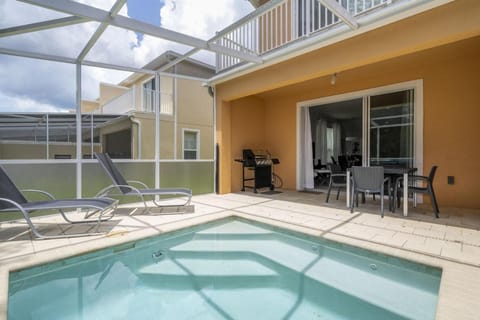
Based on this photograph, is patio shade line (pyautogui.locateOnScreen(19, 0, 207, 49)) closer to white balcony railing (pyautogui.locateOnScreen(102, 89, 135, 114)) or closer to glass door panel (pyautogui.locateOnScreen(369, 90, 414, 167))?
glass door panel (pyautogui.locateOnScreen(369, 90, 414, 167))

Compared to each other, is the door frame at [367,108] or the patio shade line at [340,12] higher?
the patio shade line at [340,12]

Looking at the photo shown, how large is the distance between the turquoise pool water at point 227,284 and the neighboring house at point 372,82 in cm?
302

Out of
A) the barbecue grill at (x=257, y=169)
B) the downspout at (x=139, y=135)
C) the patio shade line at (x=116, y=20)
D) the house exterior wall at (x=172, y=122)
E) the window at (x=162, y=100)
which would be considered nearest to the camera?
the patio shade line at (x=116, y=20)

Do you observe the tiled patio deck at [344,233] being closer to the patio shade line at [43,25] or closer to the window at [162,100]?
the patio shade line at [43,25]

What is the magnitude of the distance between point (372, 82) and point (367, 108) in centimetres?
64

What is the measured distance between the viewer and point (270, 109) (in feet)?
26.9

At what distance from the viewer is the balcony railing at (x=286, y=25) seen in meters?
4.27

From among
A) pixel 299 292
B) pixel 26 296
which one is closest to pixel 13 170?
pixel 26 296

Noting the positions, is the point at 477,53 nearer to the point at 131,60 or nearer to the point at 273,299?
the point at 273,299

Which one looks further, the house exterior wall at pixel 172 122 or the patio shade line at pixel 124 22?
the house exterior wall at pixel 172 122

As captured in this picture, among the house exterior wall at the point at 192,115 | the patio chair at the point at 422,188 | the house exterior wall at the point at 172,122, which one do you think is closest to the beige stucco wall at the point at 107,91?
the house exterior wall at the point at 172,122

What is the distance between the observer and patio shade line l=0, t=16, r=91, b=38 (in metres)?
3.20

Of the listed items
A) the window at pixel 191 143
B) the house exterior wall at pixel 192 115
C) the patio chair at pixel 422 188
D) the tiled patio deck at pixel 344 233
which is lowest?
the tiled patio deck at pixel 344 233

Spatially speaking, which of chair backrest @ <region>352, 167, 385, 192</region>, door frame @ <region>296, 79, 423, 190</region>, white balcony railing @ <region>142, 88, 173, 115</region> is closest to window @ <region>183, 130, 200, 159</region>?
white balcony railing @ <region>142, 88, 173, 115</region>
